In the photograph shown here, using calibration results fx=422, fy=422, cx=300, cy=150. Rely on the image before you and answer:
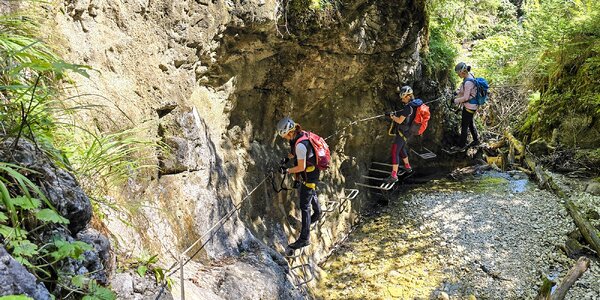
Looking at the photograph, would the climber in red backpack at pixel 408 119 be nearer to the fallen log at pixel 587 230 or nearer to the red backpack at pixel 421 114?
the red backpack at pixel 421 114

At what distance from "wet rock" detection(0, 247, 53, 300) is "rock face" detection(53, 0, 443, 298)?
149 cm

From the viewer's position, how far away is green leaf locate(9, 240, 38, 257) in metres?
2.24

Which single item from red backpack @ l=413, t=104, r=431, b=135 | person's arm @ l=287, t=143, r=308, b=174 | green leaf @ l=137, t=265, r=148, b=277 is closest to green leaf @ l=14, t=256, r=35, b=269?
green leaf @ l=137, t=265, r=148, b=277

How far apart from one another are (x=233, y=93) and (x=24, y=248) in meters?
5.30

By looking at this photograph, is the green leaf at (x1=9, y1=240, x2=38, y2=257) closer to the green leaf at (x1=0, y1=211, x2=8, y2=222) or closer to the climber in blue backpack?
the green leaf at (x1=0, y1=211, x2=8, y2=222)

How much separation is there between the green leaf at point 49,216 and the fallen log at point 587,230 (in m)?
9.19

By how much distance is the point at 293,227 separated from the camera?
878 centimetres

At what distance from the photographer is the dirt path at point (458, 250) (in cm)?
796

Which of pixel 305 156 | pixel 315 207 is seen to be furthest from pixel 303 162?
pixel 315 207

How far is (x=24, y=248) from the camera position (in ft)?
7.47

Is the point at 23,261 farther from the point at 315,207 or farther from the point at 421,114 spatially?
the point at 421,114

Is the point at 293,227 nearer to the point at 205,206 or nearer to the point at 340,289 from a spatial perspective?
the point at 340,289

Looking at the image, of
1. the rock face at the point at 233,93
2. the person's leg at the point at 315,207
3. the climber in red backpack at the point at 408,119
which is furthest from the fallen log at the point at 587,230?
the person's leg at the point at 315,207

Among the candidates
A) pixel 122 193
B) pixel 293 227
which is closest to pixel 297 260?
pixel 293 227
